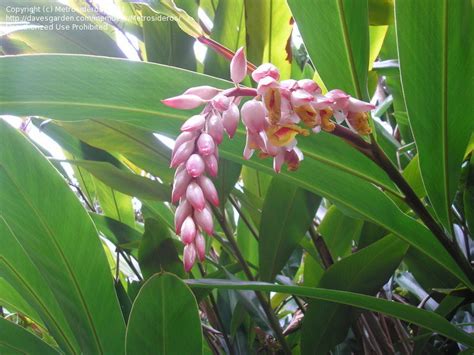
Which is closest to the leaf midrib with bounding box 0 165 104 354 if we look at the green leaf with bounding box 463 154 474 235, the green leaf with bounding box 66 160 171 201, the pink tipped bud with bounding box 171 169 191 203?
the green leaf with bounding box 66 160 171 201

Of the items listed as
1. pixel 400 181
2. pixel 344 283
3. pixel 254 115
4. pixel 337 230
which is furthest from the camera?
pixel 337 230

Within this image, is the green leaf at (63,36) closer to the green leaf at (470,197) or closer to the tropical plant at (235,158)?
the tropical plant at (235,158)

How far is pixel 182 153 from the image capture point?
0.97 feet

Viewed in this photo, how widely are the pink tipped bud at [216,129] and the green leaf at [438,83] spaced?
176 millimetres

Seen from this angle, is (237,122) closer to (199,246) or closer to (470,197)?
(199,246)

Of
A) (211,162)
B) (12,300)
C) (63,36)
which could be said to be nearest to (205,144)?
(211,162)

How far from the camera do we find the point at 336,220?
0.62 metres

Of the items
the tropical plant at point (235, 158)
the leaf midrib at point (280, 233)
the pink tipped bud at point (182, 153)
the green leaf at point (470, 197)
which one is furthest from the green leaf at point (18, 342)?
the green leaf at point (470, 197)

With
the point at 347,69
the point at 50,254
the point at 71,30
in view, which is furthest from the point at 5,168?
the point at 347,69

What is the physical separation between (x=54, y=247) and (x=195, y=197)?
0.23 meters

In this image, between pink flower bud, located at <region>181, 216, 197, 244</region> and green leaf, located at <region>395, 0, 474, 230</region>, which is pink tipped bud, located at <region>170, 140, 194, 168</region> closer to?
pink flower bud, located at <region>181, 216, 197, 244</region>

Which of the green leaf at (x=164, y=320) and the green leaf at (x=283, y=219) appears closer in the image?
the green leaf at (x=164, y=320)

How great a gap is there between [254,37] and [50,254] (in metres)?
0.30

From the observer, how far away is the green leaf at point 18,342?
Result: 53 cm
